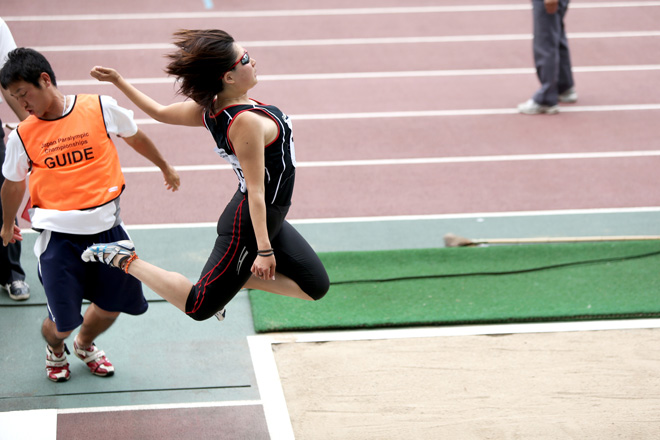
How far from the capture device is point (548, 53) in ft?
29.9

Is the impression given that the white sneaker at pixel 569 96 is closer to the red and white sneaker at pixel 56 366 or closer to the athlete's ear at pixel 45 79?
the red and white sneaker at pixel 56 366

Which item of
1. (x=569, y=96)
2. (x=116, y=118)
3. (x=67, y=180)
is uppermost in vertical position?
(x=116, y=118)

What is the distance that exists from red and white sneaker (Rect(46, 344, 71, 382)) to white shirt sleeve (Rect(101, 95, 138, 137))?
1.43 m

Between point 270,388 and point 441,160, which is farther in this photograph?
point 441,160

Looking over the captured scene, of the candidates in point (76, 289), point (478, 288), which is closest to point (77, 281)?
point (76, 289)

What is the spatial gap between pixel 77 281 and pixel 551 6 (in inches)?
267

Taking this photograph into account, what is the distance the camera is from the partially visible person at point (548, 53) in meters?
9.05

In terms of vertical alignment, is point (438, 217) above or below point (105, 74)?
below

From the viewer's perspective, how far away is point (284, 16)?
13.0 meters

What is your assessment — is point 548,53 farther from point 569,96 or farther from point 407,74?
point 407,74

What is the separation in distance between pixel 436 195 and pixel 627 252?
75.0 inches

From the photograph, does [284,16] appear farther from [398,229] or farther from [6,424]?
[6,424]

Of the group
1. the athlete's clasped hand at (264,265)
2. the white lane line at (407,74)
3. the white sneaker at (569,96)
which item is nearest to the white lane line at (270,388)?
the athlete's clasped hand at (264,265)

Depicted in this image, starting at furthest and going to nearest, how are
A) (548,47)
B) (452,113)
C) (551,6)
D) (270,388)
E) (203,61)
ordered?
(452,113) → (548,47) → (551,6) → (270,388) → (203,61)
